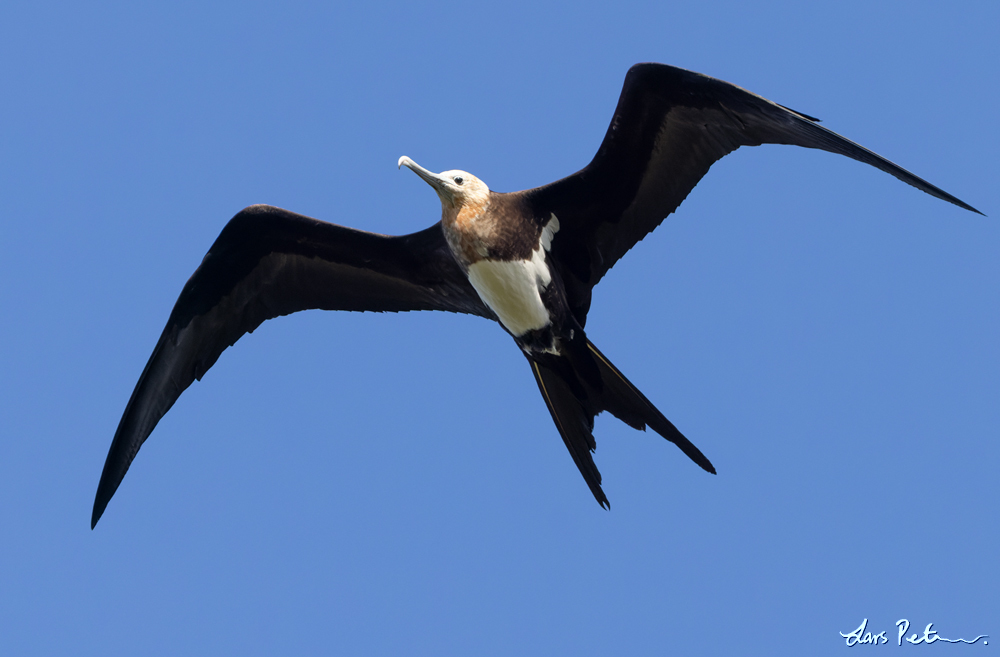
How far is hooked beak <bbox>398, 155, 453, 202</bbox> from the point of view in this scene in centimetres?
548

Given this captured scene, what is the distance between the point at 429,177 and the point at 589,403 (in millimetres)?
1468

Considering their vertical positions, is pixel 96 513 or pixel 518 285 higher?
pixel 518 285

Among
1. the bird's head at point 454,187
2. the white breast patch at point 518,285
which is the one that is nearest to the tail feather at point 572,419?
the white breast patch at point 518,285

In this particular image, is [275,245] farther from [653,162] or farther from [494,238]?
[653,162]

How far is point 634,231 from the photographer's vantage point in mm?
5762

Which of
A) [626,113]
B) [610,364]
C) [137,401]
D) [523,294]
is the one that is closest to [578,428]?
[610,364]

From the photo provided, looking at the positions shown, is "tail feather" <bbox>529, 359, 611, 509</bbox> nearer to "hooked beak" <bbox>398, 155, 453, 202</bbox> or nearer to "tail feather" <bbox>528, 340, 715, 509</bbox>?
"tail feather" <bbox>528, 340, 715, 509</bbox>

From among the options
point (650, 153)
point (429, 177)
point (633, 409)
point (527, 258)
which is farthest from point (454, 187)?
point (633, 409)

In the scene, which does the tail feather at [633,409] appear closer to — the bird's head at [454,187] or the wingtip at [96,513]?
the bird's head at [454,187]

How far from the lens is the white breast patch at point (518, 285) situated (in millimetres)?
5484

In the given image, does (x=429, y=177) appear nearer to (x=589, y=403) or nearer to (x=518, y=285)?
(x=518, y=285)

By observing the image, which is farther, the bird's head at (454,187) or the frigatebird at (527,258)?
the bird's head at (454,187)

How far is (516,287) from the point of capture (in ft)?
18.0

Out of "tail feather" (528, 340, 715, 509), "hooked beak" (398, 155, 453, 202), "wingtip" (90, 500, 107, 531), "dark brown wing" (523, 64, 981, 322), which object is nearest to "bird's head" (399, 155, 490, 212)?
"hooked beak" (398, 155, 453, 202)
